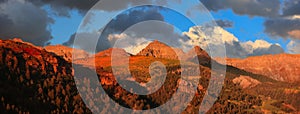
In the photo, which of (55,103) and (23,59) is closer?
(55,103)

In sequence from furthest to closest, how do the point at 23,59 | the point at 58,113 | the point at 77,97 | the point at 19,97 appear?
1. the point at 23,59
2. the point at 77,97
3. the point at 58,113
4. the point at 19,97

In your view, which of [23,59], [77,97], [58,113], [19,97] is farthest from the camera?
[23,59]

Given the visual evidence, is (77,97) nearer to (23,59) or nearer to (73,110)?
(73,110)

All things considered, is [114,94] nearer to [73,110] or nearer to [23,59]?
[73,110]

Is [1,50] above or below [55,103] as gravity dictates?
above

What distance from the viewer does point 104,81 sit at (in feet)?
608

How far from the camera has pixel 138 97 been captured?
191m

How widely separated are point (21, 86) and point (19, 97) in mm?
8796

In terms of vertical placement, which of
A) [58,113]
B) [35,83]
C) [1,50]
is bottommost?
[58,113]

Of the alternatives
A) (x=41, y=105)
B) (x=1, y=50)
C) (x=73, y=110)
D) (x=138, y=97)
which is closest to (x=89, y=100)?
(x=73, y=110)

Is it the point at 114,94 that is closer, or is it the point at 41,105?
the point at 41,105

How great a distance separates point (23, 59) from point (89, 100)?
128 ft

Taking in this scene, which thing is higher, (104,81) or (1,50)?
(1,50)

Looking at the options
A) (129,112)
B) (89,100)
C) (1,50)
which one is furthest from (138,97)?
(1,50)
